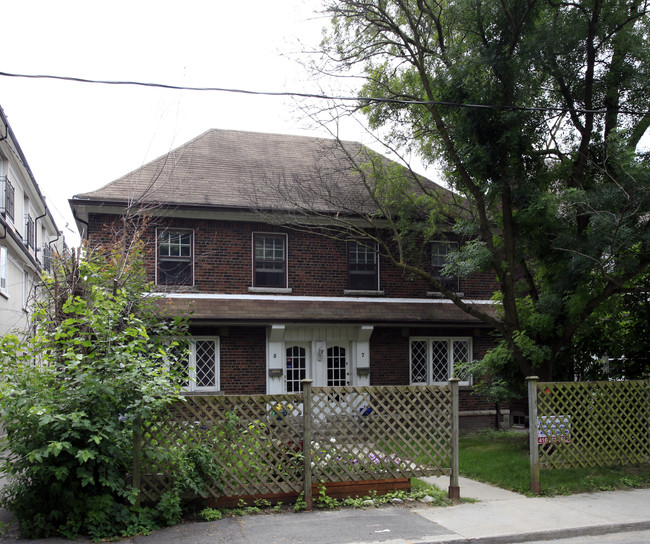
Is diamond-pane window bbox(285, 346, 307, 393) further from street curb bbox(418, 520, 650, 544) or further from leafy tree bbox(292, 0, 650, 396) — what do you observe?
street curb bbox(418, 520, 650, 544)

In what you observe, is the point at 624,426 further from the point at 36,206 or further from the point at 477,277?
the point at 36,206

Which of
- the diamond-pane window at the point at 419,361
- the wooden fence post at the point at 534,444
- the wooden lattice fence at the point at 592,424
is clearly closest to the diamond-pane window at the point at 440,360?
the diamond-pane window at the point at 419,361

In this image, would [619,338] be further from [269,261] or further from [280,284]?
[269,261]

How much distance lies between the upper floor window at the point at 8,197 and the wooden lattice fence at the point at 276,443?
36.7ft

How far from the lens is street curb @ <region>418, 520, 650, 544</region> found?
6.68 meters

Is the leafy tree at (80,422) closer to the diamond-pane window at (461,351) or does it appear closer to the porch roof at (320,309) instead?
the porch roof at (320,309)

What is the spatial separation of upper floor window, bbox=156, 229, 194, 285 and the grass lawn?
25.9 feet

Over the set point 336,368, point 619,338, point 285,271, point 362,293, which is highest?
point 285,271

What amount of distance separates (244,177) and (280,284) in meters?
3.19

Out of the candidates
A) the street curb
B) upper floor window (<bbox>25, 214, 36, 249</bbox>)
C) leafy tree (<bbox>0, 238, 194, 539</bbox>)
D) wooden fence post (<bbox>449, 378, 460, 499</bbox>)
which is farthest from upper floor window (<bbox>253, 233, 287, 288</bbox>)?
the street curb

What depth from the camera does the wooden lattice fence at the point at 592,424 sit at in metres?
9.06

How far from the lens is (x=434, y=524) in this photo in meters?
7.24

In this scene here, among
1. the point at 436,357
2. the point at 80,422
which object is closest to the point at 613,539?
the point at 80,422

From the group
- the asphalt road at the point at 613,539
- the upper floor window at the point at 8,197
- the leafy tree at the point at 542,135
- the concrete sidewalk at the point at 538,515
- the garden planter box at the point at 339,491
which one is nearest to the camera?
the asphalt road at the point at 613,539
